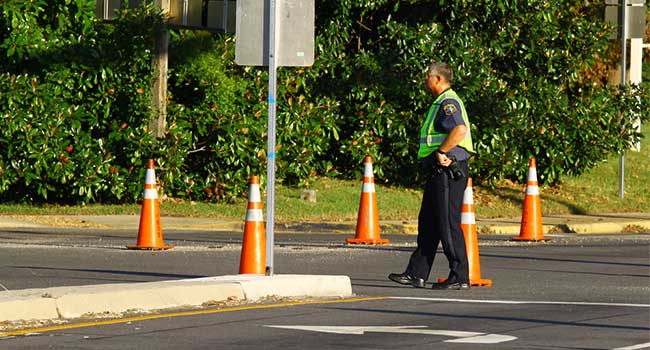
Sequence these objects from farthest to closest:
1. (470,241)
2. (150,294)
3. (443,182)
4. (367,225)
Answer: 1. (367,225)
2. (470,241)
3. (443,182)
4. (150,294)

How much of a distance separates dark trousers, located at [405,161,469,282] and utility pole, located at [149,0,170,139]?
11407mm

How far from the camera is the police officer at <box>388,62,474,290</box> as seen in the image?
41.0 feet

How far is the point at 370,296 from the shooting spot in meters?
12.0

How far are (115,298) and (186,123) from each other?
1367 cm

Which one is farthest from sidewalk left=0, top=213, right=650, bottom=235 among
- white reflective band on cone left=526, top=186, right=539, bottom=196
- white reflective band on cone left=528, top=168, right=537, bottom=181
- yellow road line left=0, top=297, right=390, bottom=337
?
yellow road line left=0, top=297, right=390, bottom=337

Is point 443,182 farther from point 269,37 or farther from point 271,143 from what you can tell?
point 269,37

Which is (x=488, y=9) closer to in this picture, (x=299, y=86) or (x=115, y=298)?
(x=299, y=86)

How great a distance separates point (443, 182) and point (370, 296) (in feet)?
3.97

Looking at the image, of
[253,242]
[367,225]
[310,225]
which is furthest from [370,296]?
[310,225]

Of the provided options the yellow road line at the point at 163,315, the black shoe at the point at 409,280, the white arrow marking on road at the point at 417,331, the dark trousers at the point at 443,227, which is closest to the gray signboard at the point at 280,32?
the dark trousers at the point at 443,227

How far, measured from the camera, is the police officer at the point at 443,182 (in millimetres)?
12500

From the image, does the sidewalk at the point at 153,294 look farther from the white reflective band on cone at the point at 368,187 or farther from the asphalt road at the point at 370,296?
the white reflective band on cone at the point at 368,187

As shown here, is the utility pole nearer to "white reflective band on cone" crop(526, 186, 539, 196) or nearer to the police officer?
"white reflective band on cone" crop(526, 186, 539, 196)

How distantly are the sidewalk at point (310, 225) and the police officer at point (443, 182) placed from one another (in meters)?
7.99
